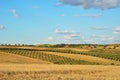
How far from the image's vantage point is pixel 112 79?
118 ft

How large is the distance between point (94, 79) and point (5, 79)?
9514 mm

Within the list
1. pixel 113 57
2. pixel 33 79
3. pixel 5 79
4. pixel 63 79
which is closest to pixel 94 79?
pixel 63 79

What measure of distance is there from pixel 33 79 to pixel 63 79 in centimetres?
313

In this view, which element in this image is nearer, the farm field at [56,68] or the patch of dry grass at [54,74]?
the patch of dry grass at [54,74]

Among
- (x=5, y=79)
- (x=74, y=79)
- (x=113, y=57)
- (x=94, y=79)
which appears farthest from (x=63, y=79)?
(x=113, y=57)

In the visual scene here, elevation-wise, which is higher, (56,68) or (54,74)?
(54,74)

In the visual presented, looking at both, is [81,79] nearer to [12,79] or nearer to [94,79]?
[94,79]

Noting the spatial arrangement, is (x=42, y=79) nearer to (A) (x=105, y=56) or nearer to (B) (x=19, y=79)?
(B) (x=19, y=79)

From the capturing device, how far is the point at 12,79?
34500 mm

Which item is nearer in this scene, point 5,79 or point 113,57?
point 5,79

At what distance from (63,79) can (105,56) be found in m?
84.5

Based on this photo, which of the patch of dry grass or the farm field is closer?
the patch of dry grass

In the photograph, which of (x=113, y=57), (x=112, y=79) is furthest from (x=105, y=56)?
(x=112, y=79)

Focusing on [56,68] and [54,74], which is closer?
[54,74]
